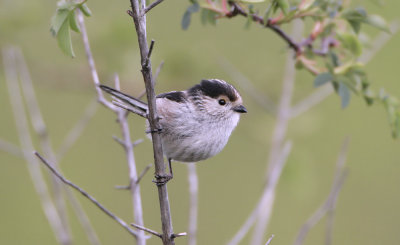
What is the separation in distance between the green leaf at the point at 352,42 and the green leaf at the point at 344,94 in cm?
16

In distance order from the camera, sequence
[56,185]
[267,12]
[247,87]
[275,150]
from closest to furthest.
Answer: [267,12] < [56,185] < [275,150] < [247,87]

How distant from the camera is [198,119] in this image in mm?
2947

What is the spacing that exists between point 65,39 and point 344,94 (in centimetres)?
127

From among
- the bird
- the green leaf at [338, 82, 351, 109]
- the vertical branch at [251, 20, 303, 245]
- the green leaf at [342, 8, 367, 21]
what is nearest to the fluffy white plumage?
the bird

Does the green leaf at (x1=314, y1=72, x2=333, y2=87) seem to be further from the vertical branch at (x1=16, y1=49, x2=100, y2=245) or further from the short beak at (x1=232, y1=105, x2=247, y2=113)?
the vertical branch at (x1=16, y1=49, x2=100, y2=245)

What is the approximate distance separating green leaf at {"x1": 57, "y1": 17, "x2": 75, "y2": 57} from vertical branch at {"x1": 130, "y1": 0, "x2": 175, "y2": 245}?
255 millimetres

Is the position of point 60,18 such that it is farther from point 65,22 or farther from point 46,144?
point 46,144

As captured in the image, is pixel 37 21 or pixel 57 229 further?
pixel 37 21

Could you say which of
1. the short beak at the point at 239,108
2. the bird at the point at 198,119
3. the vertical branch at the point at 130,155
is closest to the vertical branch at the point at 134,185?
the vertical branch at the point at 130,155

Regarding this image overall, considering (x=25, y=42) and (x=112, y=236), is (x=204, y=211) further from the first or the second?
(x=25, y=42)

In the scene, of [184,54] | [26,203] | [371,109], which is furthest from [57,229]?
[371,109]

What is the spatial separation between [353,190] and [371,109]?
0.98 meters

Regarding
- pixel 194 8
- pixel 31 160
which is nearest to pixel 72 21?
pixel 194 8

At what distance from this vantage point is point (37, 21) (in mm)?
3684
